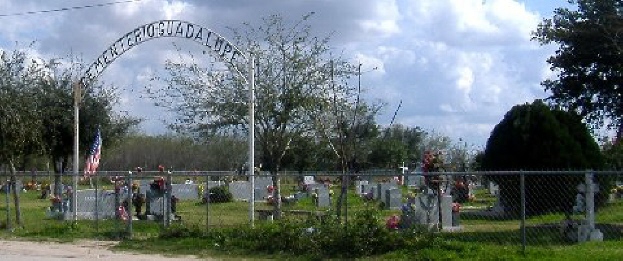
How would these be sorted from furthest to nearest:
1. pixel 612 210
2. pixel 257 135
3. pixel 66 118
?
pixel 66 118 → pixel 257 135 → pixel 612 210

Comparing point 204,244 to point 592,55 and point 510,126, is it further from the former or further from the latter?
point 592,55

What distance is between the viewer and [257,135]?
84.2 feet

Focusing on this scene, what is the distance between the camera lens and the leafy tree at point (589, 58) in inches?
891

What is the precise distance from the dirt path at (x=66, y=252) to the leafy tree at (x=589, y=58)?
37.1 ft

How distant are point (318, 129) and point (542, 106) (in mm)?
5572

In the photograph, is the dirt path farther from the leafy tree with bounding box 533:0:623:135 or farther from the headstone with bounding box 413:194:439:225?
the leafy tree with bounding box 533:0:623:135

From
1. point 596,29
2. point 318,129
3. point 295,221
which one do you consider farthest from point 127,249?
point 596,29

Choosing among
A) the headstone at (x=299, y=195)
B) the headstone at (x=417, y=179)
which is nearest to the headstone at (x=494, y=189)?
the headstone at (x=417, y=179)

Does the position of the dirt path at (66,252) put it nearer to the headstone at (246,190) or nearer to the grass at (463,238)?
the grass at (463,238)

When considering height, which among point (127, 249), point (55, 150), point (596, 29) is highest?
point (596, 29)

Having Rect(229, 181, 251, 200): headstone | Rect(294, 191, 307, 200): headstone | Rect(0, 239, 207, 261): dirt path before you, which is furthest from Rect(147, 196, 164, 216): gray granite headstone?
Answer: Rect(229, 181, 251, 200): headstone

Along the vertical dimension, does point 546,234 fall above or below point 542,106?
below

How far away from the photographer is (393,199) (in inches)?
1145

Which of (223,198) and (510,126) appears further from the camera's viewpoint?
(223,198)
